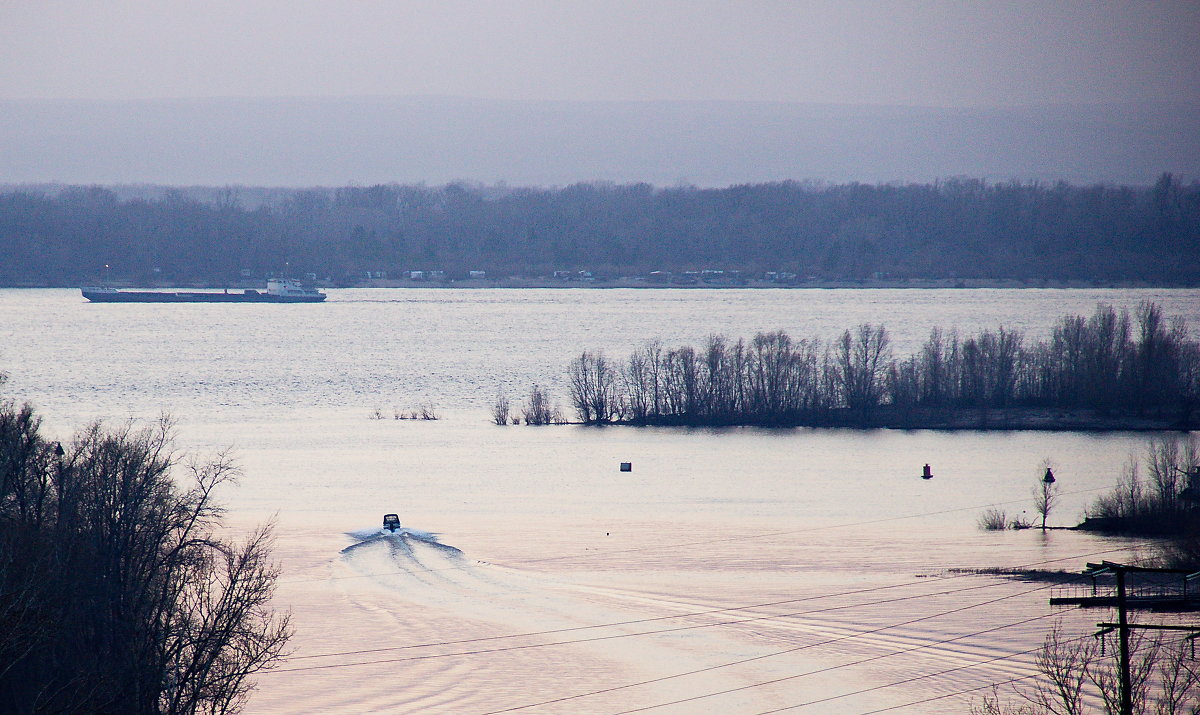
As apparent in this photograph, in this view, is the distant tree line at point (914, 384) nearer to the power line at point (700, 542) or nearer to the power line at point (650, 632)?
the power line at point (700, 542)

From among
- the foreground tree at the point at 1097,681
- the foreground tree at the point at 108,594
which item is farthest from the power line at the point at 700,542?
the foreground tree at the point at 1097,681

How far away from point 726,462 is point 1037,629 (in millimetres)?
26065

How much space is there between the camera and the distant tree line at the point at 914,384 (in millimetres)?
62625

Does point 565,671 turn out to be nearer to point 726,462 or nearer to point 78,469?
point 78,469

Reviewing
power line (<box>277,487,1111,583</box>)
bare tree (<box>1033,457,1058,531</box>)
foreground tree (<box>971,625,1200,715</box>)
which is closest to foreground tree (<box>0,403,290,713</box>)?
power line (<box>277,487,1111,583</box>)

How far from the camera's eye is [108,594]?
21.0 meters

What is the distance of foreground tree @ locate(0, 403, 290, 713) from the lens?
17.6 meters

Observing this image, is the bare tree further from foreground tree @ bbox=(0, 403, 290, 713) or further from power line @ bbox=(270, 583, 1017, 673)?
foreground tree @ bbox=(0, 403, 290, 713)

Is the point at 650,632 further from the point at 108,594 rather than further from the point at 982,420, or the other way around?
the point at 982,420

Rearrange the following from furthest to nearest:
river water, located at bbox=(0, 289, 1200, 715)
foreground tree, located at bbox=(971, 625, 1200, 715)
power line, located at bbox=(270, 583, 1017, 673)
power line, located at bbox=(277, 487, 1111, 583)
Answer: power line, located at bbox=(277, 487, 1111, 583)
power line, located at bbox=(270, 583, 1017, 673)
river water, located at bbox=(0, 289, 1200, 715)
foreground tree, located at bbox=(971, 625, 1200, 715)

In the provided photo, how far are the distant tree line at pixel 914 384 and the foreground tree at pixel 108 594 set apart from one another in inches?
1594

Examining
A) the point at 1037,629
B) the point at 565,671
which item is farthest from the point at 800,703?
the point at 1037,629

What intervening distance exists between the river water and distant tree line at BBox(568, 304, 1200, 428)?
2726 millimetres

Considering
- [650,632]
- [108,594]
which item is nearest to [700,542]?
[650,632]
